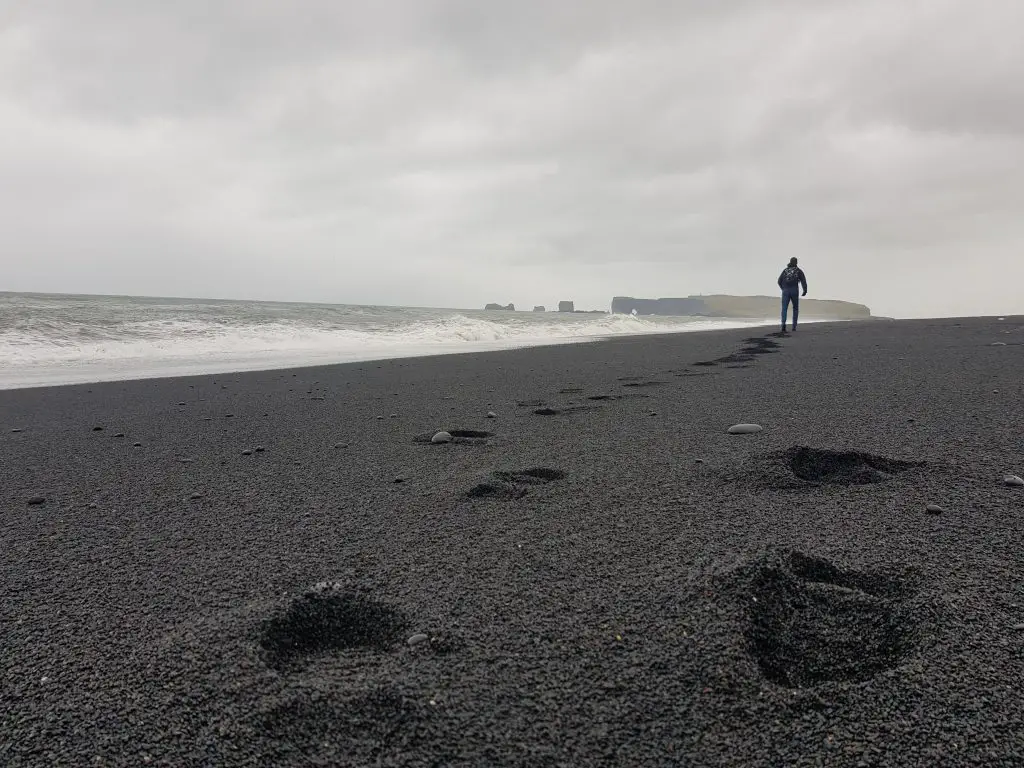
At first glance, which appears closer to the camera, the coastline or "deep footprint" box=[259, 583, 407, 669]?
"deep footprint" box=[259, 583, 407, 669]

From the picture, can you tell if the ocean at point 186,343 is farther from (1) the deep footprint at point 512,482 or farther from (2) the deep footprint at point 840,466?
(2) the deep footprint at point 840,466

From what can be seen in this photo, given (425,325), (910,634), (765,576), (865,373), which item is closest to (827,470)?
(765,576)

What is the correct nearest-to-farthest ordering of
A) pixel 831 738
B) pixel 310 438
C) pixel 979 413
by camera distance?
pixel 831 738
pixel 979 413
pixel 310 438

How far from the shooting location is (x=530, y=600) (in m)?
1.43

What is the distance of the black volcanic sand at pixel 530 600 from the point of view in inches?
39.4

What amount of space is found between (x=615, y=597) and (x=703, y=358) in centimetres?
646

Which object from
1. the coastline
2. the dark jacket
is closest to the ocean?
the coastline

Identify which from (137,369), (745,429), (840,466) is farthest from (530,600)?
(137,369)

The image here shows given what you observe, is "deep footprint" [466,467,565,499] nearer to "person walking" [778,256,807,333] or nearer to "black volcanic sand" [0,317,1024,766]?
"black volcanic sand" [0,317,1024,766]

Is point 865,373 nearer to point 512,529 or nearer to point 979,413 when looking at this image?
point 979,413

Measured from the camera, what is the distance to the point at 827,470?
2359mm

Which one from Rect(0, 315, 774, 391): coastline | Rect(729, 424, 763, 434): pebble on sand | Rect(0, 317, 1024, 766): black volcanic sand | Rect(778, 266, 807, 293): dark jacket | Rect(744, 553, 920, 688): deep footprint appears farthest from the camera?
Rect(778, 266, 807, 293): dark jacket

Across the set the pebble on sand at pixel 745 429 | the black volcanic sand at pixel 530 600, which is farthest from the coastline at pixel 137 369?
the pebble on sand at pixel 745 429

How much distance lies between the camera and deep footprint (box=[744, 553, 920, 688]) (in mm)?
1139
